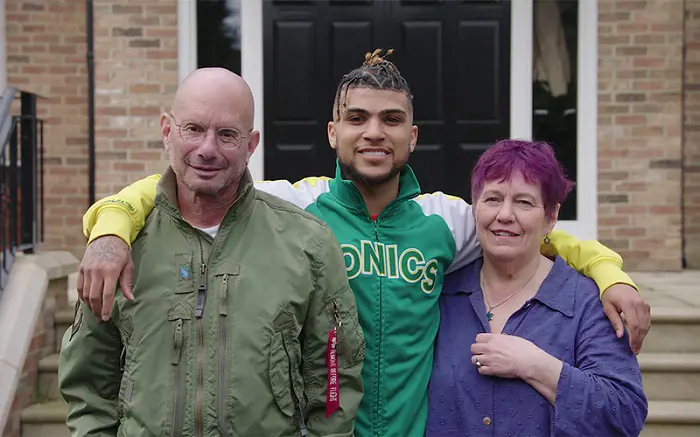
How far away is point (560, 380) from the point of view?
1.96 metres

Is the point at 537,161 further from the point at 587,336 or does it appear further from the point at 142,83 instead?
the point at 142,83

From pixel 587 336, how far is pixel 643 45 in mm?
4446

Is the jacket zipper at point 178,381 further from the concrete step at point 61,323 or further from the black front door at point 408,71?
the black front door at point 408,71

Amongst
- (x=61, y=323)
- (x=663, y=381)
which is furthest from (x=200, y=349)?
(x=663, y=381)

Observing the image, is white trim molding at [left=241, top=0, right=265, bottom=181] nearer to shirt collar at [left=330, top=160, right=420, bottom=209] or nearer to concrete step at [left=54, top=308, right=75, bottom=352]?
concrete step at [left=54, top=308, right=75, bottom=352]

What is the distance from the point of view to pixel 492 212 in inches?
83.0

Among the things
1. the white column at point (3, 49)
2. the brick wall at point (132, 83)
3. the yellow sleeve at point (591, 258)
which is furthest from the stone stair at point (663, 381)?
the white column at point (3, 49)

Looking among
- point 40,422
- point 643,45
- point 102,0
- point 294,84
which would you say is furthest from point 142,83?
point 643,45

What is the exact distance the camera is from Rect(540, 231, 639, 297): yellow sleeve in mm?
2113

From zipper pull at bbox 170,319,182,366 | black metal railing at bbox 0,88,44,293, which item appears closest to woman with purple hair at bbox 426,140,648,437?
zipper pull at bbox 170,319,182,366

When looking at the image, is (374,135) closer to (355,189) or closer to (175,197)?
(355,189)

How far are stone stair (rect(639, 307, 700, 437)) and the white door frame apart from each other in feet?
6.07

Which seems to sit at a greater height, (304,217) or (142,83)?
(142,83)

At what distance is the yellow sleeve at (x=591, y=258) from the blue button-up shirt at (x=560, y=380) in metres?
0.05
